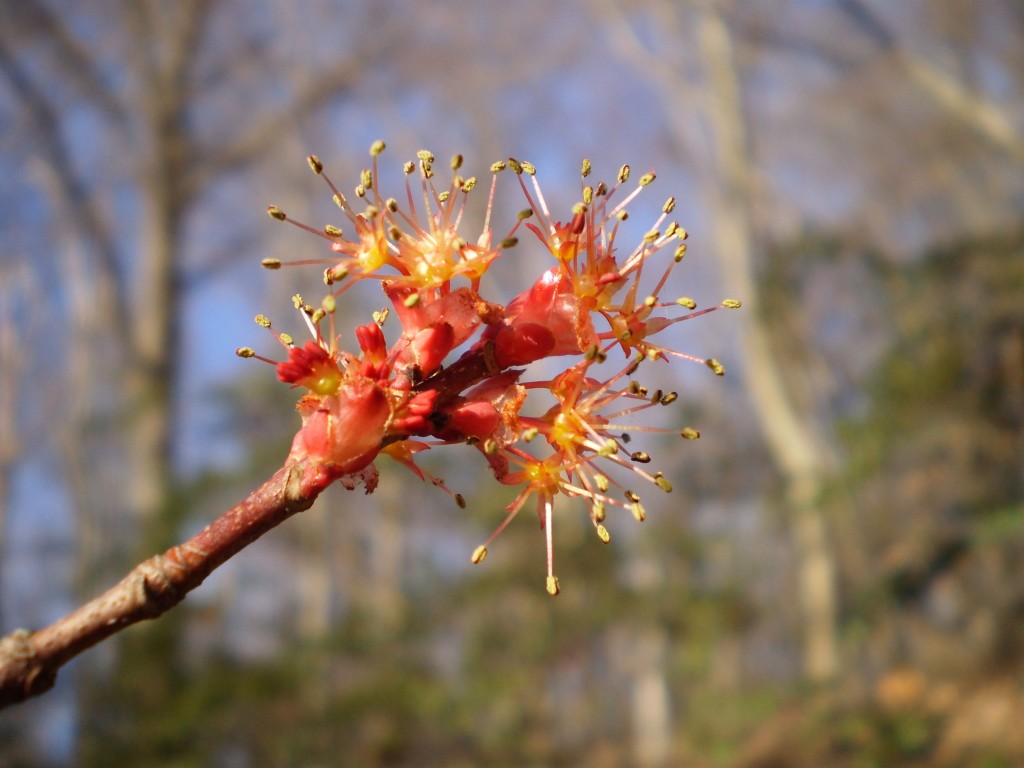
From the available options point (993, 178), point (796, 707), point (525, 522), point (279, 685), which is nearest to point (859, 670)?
point (796, 707)

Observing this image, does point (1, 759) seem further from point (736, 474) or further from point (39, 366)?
point (736, 474)

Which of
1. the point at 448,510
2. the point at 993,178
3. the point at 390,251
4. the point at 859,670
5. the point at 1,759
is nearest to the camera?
the point at 390,251

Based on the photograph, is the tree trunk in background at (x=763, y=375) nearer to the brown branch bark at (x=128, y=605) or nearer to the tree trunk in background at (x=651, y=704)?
the tree trunk in background at (x=651, y=704)

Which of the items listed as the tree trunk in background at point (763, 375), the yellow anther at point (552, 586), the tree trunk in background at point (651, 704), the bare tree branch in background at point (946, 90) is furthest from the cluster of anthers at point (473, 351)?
the tree trunk in background at point (651, 704)

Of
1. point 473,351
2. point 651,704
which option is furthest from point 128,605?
point 651,704

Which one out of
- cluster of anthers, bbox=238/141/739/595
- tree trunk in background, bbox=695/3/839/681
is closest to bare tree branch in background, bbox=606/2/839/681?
tree trunk in background, bbox=695/3/839/681

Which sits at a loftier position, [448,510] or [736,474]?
[448,510]

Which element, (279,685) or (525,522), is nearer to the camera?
(279,685)
